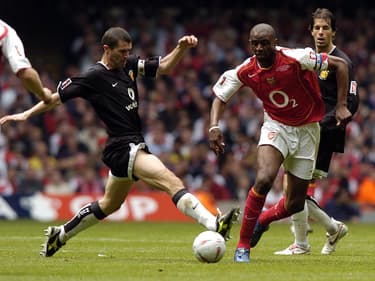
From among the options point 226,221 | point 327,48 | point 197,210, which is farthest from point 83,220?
point 327,48

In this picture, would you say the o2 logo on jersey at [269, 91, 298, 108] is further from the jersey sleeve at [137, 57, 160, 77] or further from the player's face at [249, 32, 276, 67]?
the jersey sleeve at [137, 57, 160, 77]

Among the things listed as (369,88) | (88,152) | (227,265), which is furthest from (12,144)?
(227,265)

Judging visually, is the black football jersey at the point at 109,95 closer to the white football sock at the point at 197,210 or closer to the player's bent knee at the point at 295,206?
the white football sock at the point at 197,210

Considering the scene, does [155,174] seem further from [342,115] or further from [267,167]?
[342,115]

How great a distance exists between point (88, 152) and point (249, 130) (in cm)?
333

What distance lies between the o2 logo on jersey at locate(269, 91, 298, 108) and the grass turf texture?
4.85 feet

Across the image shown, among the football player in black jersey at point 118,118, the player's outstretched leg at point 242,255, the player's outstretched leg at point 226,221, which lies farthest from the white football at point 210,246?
the football player in black jersey at point 118,118

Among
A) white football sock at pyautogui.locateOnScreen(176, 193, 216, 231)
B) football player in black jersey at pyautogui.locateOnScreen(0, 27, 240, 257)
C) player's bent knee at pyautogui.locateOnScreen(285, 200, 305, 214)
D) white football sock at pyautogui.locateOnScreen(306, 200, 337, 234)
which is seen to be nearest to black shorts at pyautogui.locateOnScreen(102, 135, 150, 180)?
football player in black jersey at pyautogui.locateOnScreen(0, 27, 240, 257)

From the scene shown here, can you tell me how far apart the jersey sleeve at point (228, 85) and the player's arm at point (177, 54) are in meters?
0.50

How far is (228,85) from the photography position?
1087 cm

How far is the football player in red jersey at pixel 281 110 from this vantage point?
414 inches

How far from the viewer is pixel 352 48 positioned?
86.1 ft

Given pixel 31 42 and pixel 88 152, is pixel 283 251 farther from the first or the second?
pixel 31 42

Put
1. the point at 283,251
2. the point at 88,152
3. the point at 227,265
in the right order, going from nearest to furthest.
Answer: the point at 227,265, the point at 283,251, the point at 88,152
